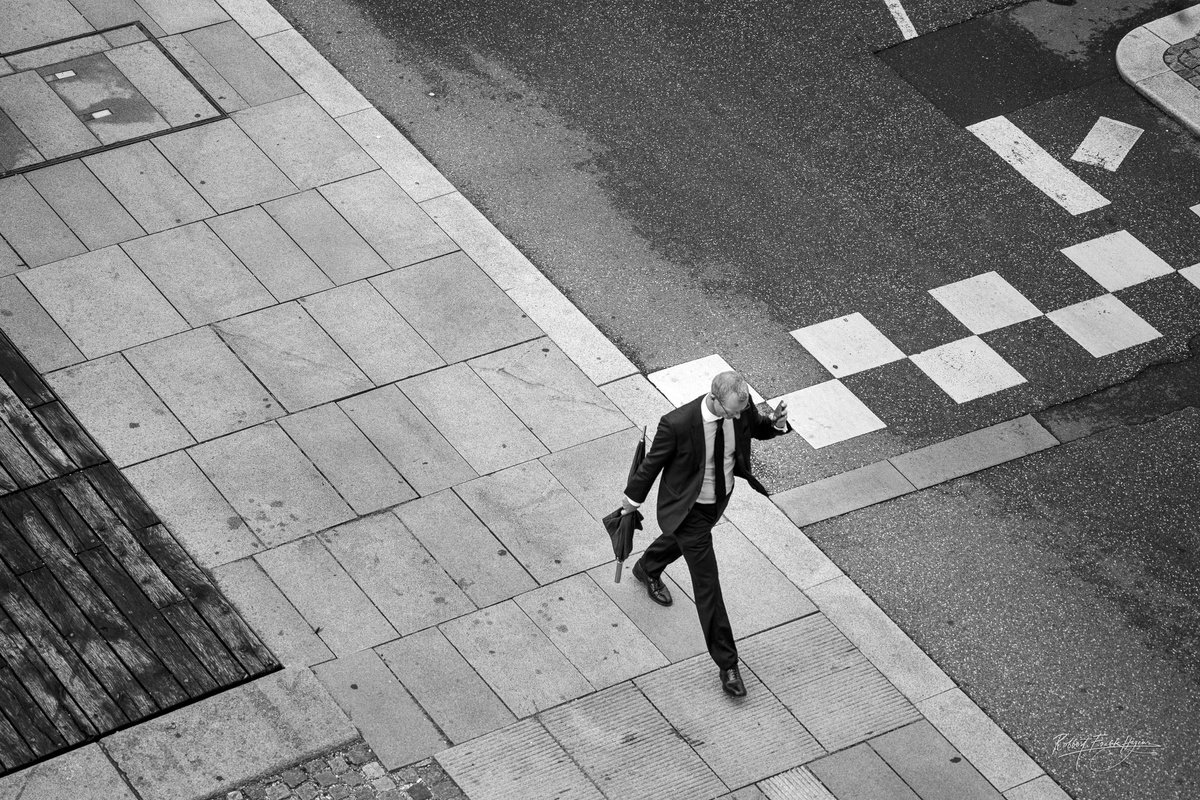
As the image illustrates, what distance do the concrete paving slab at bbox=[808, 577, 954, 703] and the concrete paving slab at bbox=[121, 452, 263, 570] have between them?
3.46m

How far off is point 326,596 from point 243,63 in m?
5.89

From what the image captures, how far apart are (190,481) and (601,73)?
5.62 metres

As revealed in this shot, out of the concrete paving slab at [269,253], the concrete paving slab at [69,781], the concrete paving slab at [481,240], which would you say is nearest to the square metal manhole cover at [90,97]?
the concrete paving slab at [269,253]

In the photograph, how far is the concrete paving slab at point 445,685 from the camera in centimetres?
833

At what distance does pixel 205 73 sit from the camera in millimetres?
12859

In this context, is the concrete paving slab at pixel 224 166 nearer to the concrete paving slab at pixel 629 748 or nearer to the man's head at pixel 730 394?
the man's head at pixel 730 394

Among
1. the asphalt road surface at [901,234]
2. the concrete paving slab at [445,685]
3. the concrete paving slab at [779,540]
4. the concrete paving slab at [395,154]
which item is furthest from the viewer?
the concrete paving slab at [395,154]

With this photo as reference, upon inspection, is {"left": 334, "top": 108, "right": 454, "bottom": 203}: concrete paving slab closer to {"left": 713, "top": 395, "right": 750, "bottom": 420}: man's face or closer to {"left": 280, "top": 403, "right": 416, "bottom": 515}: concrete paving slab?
{"left": 280, "top": 403, "right": 416, "bottom": 515}: concrete paving slab

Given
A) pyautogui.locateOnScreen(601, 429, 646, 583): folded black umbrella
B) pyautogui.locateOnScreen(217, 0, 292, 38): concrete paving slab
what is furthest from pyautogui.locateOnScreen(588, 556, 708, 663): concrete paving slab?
pyautogui.locateOnScreen(217, 0, 292, 38): concrete paving slab

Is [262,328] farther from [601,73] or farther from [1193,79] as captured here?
[1193,79]

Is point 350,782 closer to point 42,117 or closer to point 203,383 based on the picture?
point 203,383

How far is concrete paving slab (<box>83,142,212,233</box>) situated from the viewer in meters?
11.5

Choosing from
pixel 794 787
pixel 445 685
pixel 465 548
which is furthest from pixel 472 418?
pixel 794 787

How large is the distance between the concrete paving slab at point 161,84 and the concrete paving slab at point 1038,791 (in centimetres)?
808
